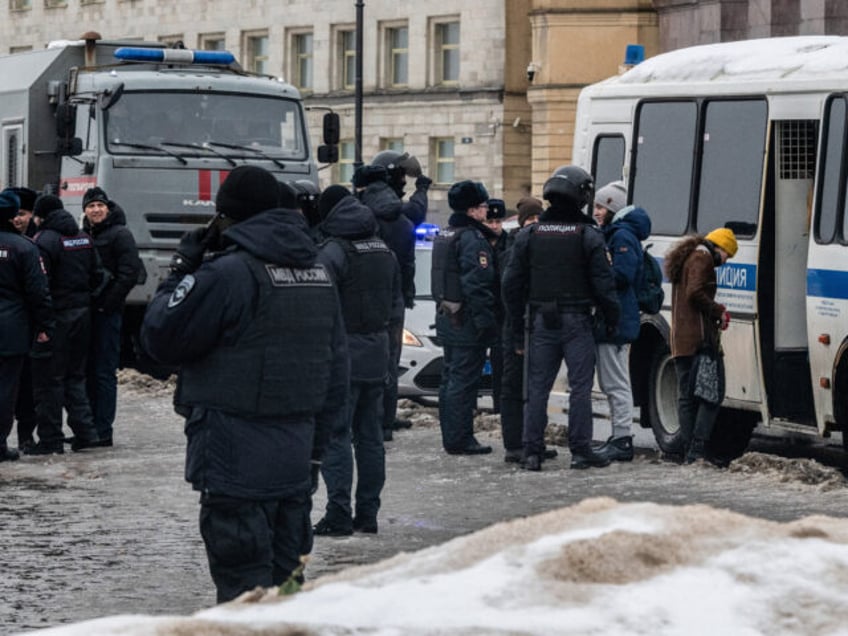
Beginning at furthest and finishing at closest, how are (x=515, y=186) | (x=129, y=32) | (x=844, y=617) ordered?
(x=129, y=32), (x=515, y=186), (x=844, y=617)

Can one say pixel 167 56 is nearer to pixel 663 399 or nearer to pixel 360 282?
pixel 663 399

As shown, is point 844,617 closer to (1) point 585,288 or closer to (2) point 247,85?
(1) point 585,288

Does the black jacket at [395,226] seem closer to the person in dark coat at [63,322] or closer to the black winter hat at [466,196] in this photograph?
the black winter hat at [466,196]

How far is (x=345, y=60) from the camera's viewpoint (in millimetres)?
62281

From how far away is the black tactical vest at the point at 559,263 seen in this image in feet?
46.9

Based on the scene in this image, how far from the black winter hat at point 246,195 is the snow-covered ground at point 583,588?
260 centimetres

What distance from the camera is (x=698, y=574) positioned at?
520cm

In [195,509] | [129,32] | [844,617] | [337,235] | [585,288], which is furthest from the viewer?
[129,32]

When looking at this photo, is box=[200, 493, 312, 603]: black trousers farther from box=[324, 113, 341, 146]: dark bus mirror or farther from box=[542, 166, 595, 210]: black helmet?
box=[324, 113, 341, 146]: dark bus mirror

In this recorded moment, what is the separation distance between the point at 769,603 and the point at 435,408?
47.4 feet

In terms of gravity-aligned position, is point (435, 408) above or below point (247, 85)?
below

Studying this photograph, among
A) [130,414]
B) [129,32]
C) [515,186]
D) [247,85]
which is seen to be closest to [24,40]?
[129,32]

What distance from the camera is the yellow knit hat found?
14953mm

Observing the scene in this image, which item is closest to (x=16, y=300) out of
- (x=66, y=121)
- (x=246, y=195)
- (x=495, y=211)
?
(x=495, y=211)
